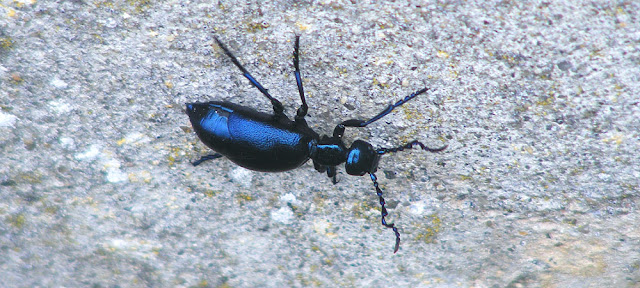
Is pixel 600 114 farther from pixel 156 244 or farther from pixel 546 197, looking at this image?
pixel 156 244

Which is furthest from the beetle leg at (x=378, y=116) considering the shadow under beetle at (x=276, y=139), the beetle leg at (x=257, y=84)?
the beetle leg at (x=257, y=84)

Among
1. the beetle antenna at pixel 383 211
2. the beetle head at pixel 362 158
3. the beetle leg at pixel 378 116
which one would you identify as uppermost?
the beetle leg at pixel 378 116

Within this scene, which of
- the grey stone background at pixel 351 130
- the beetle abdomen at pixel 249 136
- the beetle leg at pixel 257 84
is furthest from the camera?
the grey stone background at pixel 351 130

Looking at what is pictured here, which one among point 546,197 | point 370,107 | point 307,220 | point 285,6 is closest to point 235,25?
point 285,6

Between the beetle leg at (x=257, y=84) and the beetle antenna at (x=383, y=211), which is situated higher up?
the beetle leg at (x=257, y=84)

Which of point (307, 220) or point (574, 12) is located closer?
point (574, 12)

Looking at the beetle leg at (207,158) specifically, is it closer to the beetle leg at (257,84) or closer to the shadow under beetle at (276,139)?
the shadow under beetle at (276,139)
